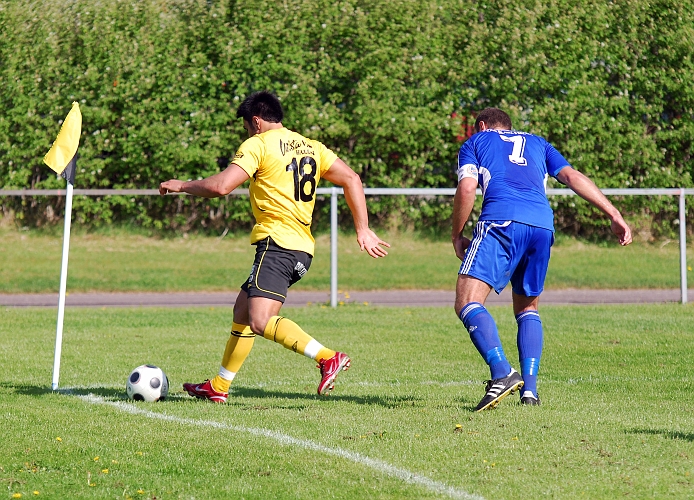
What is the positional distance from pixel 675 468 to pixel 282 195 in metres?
3.21

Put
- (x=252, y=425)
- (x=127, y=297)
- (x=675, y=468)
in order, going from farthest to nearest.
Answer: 1. (x=127, y=297)
2. (x=252, y=425)
3. (x=675, y=468)

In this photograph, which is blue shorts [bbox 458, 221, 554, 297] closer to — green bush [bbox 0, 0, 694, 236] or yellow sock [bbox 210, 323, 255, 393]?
yellow sock [bbox 210, 323, 255, 393]

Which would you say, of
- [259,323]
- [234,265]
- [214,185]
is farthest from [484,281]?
[234,265]

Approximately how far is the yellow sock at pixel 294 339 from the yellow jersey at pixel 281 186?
0.53m

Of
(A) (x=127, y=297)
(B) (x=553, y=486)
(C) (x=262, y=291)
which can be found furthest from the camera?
(A) (x=127, y=297)

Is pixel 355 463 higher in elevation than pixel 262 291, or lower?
lower

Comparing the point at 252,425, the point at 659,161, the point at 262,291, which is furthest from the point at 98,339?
the point at 659,161

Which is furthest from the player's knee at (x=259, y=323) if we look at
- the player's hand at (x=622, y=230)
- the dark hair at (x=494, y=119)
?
the player's hand at (x=622, y=230)

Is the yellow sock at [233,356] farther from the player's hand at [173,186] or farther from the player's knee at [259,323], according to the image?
the player's hand at [173,186]

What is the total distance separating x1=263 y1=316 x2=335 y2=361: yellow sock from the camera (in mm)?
6676

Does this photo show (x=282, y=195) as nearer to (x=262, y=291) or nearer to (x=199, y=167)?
(x=262, y=291)

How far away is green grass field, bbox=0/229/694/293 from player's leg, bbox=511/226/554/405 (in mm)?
9199

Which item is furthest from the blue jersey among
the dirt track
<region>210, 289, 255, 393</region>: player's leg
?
the dirt track

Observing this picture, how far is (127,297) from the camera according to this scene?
601 inches
